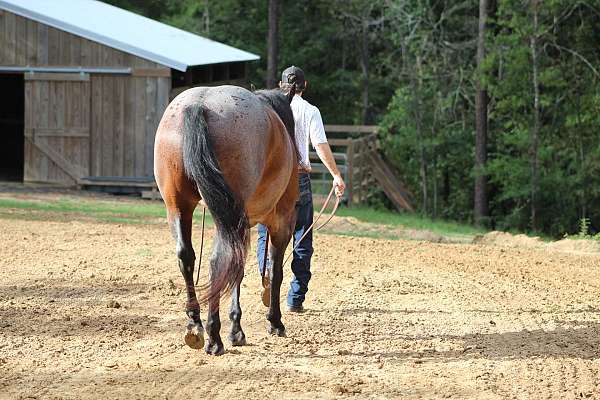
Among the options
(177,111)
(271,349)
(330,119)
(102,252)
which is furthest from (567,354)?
(330,119)

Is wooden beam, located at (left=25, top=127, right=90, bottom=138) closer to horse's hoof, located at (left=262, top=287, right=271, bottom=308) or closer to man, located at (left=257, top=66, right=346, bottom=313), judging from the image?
man, located at (left=257, top=66, right=346, bottom=313)

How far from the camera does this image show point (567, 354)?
762cm

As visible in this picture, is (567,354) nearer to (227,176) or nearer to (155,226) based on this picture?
(227,176)

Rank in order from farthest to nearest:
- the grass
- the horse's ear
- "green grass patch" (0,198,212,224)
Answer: "green grass patch" (0,198,212,224)
the grass
the horse's ear

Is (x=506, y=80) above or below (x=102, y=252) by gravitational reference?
above

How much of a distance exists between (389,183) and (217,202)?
19467 millimetres

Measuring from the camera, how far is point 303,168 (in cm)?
882

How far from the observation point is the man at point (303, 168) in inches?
347

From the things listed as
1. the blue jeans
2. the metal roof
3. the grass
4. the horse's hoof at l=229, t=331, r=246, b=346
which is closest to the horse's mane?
the blue jeans

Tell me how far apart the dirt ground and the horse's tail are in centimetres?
56

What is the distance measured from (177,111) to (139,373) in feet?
5.92

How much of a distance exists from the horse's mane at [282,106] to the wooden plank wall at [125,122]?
46.1 ft

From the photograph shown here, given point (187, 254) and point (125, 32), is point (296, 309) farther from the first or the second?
point (125, 32)

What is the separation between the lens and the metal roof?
72.7 ft
